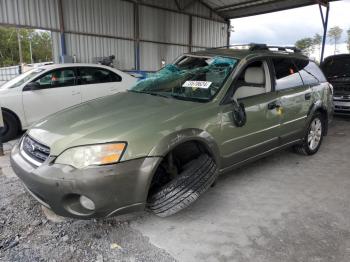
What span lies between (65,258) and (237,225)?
1448 mm

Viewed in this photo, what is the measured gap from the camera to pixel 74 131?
2381 mm

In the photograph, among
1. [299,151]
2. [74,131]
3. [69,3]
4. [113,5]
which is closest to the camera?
[74,131]

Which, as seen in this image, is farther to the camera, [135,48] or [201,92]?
Answer: [135,48]

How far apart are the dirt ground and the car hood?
2.47 ft

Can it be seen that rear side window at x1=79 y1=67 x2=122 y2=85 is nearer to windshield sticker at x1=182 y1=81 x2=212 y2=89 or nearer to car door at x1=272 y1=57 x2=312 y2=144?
windshield sticker at x1=182 y1=81 x2=212 y2=89

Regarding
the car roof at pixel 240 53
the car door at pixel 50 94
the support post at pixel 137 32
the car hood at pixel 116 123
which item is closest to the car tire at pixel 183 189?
the car hood at pixel 116 123

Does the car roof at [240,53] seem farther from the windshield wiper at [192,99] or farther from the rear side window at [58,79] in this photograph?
the rear side window at [58,79]

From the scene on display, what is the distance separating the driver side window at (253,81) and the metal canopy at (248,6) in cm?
994

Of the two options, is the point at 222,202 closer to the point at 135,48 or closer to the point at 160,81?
the point at 160,81

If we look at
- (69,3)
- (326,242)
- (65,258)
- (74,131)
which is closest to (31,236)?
(65,258)

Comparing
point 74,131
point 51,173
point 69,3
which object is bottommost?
point 51,173

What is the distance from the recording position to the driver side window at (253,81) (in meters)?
3.21

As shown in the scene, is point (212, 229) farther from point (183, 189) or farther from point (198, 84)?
point (198, 84)

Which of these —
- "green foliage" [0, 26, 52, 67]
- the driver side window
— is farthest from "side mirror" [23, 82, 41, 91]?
"green foliage" [0, 26, 52, 67]
